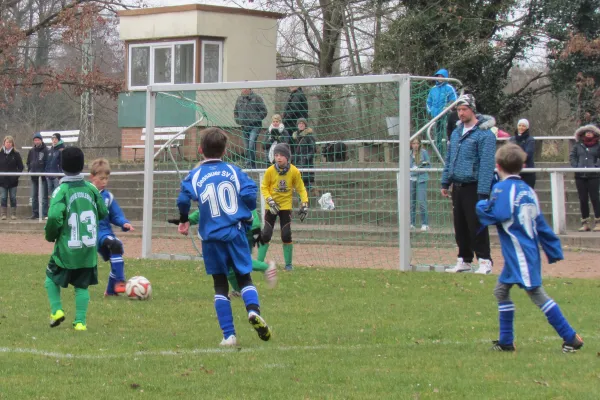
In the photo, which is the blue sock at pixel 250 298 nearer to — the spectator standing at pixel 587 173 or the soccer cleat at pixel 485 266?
the soccer cleat at pixel 485 266

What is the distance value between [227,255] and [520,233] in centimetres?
236

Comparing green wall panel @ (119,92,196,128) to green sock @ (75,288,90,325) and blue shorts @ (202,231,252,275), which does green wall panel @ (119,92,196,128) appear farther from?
blue shorts @ (202,231,252,275)

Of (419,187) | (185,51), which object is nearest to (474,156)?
(419,187)

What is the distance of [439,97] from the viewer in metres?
15.2

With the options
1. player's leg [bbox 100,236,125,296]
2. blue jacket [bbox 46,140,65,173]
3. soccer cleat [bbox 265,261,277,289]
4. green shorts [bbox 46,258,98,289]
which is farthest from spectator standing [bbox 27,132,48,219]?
soccer cleat [bbox 265,261,277,289]

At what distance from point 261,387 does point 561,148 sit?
21.5 meters

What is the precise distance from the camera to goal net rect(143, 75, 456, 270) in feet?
50.4

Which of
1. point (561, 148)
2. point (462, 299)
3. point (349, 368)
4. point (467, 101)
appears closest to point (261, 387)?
point (349, 368)

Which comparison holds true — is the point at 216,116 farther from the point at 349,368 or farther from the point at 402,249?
the point at 349,368

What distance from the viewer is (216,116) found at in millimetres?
17688

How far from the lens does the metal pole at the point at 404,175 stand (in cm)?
1348

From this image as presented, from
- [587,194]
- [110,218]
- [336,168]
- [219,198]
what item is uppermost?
[336,168]

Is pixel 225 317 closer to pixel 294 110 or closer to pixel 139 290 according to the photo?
pixel 139 290

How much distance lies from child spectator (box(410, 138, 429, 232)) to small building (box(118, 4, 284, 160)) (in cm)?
1102
